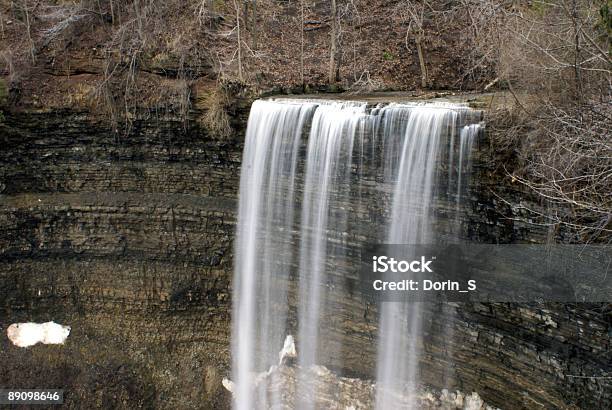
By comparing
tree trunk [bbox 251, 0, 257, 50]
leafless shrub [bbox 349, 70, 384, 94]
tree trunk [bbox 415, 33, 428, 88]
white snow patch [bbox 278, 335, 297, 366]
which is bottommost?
white snow patch [bbox 278, 335, 297, 366]

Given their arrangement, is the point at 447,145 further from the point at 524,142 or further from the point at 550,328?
the point at 550,328

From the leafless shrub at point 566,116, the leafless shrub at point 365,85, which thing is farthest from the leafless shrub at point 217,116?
the leafless shrub at point 566,116

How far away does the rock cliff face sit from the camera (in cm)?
1318

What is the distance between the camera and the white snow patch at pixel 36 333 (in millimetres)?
13922

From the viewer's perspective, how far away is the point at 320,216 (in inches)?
432

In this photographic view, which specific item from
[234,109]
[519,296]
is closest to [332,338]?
[519,296]

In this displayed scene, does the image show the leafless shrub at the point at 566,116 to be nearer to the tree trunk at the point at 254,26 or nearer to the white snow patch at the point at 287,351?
the white snow patch at the point at 287,351

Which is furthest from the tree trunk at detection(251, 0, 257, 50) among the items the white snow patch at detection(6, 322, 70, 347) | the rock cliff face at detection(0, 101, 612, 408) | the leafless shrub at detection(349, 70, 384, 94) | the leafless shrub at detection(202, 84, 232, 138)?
the white snow patch at detection(6, 322, 70, 347)

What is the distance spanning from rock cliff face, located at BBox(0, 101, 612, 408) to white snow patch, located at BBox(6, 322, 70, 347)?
0.55ft

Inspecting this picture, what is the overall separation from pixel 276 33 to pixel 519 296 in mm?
12053

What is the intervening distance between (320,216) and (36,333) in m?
8.52

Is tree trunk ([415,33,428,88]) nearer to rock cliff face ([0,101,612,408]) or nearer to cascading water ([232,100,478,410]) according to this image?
cascading water ([232,100,478,410])

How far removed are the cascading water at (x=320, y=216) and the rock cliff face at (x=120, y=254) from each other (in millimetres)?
817

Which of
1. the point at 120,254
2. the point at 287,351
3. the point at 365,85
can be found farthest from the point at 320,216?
the point at 120,254
